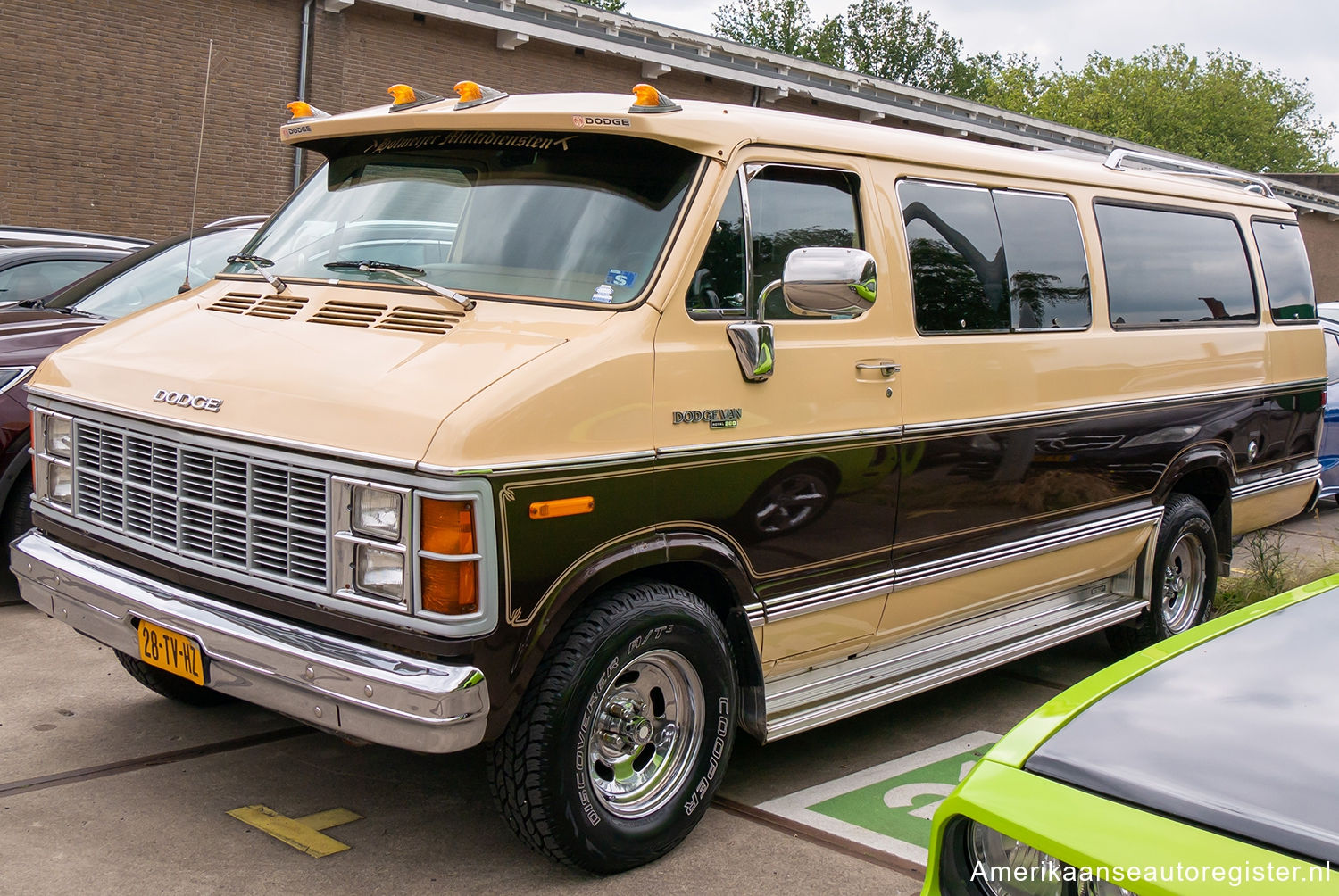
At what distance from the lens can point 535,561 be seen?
3.48 meters

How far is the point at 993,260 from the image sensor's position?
5.25 meters

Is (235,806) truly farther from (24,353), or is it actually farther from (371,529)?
(24,353)

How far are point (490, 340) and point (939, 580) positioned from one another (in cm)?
220

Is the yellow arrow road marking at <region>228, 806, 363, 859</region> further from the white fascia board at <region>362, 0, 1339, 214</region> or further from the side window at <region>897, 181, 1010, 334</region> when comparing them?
the white fascia board at <region>362, 0, 1339, 214</region>

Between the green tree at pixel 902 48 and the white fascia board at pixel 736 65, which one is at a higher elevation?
the green tree at pixel 902 48

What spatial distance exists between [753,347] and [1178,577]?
3791mm

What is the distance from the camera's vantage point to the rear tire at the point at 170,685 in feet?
15.9

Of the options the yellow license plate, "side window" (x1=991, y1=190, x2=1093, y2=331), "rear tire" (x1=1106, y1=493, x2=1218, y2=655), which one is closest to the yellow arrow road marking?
the yellow license plate

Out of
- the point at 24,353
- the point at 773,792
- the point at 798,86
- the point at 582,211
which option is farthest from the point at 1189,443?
the point at 798,86

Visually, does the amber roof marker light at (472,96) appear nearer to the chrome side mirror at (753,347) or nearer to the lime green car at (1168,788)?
the chrome side mirror at (753,347)

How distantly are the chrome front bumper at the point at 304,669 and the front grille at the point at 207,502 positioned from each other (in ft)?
0.50

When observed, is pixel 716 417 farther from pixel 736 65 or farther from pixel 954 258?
pixel 736 65

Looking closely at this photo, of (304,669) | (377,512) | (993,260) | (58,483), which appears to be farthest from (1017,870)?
(58,483)

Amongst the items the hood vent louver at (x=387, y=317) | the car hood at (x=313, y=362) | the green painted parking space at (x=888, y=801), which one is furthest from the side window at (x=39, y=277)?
the green painted parking space at (x=888, y=801)
